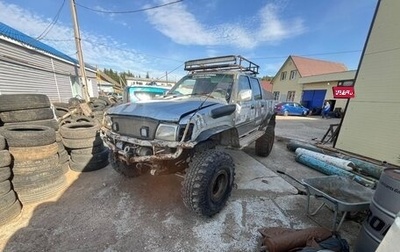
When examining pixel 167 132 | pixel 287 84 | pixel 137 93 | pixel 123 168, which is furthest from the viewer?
pixel 287 84

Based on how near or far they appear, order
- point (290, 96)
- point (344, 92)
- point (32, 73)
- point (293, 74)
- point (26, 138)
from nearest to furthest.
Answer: point (26, 138) → point (344, 92) → point (32, 73) → point (293, 74) → point (290, 96)

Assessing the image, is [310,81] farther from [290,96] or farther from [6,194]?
[6,194]

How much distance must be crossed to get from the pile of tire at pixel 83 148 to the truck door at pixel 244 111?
9.74 ft

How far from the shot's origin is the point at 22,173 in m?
2.89

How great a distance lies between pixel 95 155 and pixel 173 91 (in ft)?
7.19

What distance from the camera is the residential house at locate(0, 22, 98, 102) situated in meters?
7.81

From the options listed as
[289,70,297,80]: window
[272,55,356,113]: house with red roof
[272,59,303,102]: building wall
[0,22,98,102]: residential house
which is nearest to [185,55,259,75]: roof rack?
[0,22,98,102]: residential house

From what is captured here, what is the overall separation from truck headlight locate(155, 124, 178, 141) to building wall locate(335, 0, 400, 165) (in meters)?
6.07

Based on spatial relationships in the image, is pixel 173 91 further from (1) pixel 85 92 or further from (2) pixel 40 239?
(1) pixel 85 92

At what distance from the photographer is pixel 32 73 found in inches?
373

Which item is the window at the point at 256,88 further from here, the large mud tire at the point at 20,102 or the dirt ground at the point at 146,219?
the large mud tire at the point at 20,102

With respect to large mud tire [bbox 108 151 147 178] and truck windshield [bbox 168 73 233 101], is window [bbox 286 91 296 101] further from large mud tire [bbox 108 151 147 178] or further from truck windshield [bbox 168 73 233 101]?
large mud tire [bbox 108 151 147 178]

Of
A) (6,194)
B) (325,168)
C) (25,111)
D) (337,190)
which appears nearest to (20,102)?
(25,111)

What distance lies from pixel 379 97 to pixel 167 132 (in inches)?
251
